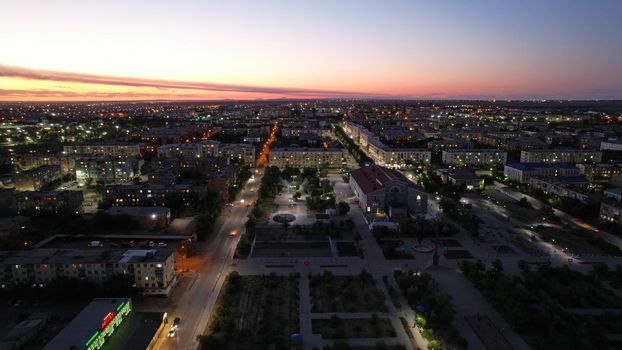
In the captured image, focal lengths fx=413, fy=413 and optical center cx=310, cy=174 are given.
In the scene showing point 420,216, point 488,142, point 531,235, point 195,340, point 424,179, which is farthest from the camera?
point 488,142

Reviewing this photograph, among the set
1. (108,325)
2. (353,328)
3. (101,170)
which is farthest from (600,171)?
(101,170)

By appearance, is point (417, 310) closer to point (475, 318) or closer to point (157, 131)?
point (475, 318)

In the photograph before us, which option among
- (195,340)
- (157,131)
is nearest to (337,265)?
(195,340)

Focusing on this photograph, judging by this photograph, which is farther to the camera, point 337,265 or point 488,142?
point 488,142

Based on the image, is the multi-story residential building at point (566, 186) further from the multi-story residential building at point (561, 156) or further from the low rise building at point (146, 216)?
the low rise building at point (146, 216)

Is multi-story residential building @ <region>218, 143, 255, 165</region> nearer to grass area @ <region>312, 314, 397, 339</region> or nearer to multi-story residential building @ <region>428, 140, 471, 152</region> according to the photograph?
multi-story residential building @ <region>428, 140, 471, 152</region>
